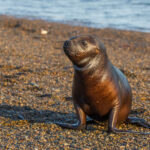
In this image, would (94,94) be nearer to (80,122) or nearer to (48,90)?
(80,122)

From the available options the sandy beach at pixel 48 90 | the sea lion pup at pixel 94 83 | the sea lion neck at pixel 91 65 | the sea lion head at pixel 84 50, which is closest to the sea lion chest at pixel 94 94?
the sea lion pup at pixel 94 83

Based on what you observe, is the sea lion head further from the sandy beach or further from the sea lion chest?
the sandy beach

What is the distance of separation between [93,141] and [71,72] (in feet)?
14.3

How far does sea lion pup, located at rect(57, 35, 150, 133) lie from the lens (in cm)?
415

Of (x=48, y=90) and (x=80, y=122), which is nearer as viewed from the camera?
(x=80, y=122)

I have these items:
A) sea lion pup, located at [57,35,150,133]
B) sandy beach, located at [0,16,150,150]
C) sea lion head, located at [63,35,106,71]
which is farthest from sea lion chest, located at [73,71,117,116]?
sandy beach, located at [0,16,150,150]

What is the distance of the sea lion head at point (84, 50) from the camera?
4.06 m

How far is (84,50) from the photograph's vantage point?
13.6 ft

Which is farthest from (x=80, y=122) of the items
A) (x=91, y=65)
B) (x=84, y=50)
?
(x=84, y=50)

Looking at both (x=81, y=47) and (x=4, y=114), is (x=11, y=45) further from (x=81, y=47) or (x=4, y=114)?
(x=81, y=47)

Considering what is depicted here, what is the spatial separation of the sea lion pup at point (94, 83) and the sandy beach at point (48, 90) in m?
0.27

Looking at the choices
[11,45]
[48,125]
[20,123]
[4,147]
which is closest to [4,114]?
[20,123]

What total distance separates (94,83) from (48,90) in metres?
2.74

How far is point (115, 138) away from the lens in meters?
4.32
